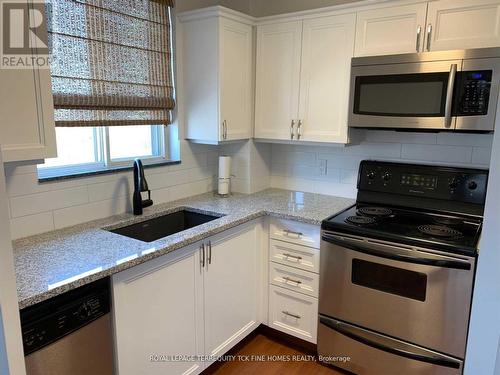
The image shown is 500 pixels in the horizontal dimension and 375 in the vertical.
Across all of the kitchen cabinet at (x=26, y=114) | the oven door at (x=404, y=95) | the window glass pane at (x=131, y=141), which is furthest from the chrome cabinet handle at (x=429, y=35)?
the kitchen cabinet at (x=26, y=114)

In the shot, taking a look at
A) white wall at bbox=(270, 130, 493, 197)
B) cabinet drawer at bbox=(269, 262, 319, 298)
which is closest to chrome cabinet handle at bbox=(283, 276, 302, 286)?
cabinet drawer at bbox=(269, 262, 319, 298)

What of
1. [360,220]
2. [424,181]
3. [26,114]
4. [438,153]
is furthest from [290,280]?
[26,114]

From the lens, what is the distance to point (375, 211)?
2289 millimetres

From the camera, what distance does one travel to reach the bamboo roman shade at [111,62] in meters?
1.84

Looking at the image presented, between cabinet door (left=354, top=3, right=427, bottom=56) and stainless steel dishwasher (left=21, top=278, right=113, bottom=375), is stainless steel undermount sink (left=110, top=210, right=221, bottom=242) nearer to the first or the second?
stainless steel dishwasher (left=21, top=278, right=113, bottom=375)

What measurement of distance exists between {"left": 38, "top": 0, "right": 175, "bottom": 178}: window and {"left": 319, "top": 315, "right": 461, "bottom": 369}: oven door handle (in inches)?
62.3

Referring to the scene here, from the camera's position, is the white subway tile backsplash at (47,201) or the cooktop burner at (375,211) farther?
the cooktop burner at (375,211)

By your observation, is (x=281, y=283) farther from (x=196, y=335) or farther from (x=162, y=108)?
(x=162, y=108)

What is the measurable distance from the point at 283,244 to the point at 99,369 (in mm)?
1236

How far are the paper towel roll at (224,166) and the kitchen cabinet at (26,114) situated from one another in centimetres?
132

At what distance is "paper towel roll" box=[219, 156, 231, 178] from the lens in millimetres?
2652

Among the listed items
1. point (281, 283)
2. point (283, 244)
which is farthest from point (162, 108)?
point (281, 283)

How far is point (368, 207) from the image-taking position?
7.87ft

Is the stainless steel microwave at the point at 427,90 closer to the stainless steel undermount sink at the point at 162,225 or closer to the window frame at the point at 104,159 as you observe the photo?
the stainless steel undermount sink at the point at 162,225
